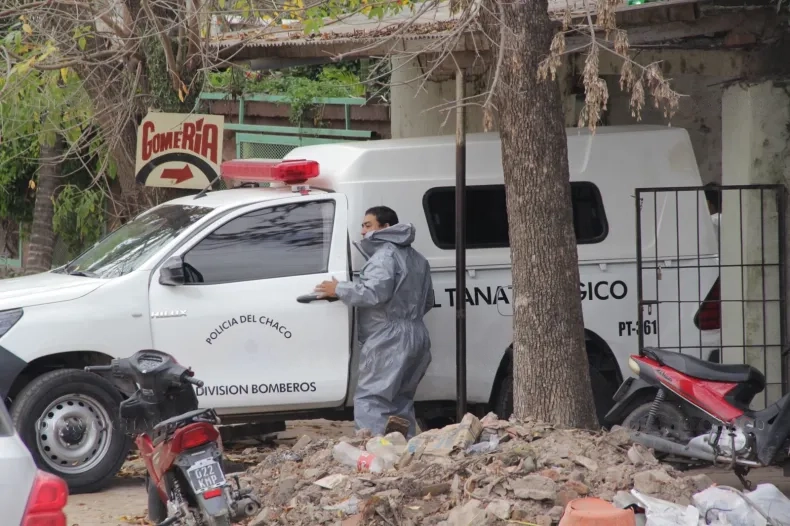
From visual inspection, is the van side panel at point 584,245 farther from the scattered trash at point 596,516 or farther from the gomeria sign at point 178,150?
the scattered trash at point 596,516

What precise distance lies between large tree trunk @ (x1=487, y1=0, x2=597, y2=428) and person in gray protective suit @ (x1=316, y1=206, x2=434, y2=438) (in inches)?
39.2

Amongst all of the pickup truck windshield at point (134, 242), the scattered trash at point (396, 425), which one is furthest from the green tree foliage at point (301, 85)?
the scattered trash at point (396, 425)

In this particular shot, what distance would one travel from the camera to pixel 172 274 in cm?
703

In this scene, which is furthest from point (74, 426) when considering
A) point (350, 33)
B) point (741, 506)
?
point (350, 33)

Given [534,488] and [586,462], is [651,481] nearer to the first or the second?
[586,462]

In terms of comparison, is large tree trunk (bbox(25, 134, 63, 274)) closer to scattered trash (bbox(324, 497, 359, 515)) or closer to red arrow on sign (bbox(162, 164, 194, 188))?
red arrow on sign (bbox(162, 164, 194, 188))

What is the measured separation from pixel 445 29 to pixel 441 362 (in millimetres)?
2411

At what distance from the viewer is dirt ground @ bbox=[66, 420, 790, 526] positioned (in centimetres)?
636

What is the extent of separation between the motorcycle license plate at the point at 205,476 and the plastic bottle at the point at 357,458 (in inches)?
43.5

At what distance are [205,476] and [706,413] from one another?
2900 millimetres

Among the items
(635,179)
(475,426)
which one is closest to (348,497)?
(475,426)

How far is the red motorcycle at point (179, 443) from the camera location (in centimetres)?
494

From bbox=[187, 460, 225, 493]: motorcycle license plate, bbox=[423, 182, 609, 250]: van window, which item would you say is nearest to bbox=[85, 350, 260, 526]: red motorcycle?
bbox=[187, 460, 225, 493]: motorcycle license plate

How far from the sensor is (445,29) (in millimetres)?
8133
